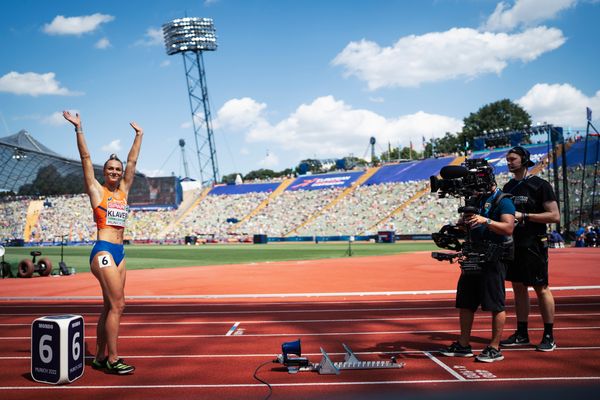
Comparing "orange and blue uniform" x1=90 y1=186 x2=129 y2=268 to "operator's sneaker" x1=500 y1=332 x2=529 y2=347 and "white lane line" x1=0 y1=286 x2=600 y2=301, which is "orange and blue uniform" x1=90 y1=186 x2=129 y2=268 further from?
"white lane line" x1=0 y1=286 x2=600 y2=301

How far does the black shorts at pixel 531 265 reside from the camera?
5.79 metres

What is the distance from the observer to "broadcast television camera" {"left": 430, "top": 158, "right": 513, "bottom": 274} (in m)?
5.12

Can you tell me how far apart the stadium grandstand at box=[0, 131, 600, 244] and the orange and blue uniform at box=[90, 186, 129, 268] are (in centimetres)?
4130

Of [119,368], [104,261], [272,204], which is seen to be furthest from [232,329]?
[272,204]

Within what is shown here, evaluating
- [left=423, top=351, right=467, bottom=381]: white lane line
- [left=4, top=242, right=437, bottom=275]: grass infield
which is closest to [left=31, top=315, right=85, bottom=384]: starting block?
[left=423, top=351, right=467, bottom=381]: white lane line

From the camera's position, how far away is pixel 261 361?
555 centimetres

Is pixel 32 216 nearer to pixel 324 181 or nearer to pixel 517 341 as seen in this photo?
pixel 324 181

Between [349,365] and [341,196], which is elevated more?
[341,196]

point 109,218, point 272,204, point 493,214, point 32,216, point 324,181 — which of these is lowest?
point 493,214

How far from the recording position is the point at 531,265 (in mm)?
5824

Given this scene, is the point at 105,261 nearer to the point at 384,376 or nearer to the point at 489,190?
the point at 384,376

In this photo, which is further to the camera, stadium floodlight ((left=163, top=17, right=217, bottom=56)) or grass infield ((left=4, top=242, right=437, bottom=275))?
stadium floodlight ((left=163, top=17, right=217, bottom=56))

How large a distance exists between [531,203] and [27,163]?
272 ft

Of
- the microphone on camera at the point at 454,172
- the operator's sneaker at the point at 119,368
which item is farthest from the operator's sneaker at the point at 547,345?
the operator's sneaker at the point at 119,368
